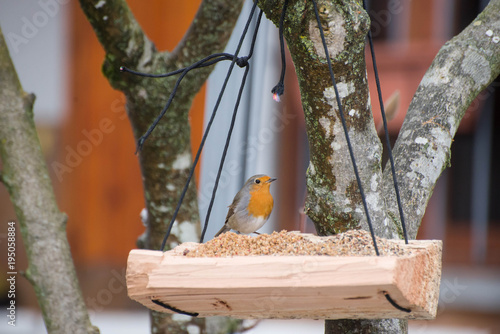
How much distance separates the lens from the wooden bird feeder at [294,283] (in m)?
1.27

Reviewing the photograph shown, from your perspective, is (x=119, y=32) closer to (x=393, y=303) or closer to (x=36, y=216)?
(x=36, y=216)

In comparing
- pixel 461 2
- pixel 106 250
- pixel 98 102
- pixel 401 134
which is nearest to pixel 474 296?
pixel 461 2

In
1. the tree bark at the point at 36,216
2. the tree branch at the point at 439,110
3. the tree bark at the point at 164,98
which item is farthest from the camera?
the tree bark at the point at 164,98

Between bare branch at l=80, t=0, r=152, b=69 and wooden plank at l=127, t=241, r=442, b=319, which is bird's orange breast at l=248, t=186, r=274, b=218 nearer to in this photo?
bare branch at l=80, t=0, r=152, b=69

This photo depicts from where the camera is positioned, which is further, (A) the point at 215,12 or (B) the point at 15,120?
(A) the point at 215,12

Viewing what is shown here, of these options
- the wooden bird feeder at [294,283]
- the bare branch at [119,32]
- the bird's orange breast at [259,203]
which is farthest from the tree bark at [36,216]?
the wooden bird feeder at [294,283]

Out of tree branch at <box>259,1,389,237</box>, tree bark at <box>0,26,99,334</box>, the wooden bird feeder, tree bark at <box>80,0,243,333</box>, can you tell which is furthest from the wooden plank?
tree bark at <box>80,0,243,333</box>

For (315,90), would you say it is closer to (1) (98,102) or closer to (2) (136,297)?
(2) (136,297)

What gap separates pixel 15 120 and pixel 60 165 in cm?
375

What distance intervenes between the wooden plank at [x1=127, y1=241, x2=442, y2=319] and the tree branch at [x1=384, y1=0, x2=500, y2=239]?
1.27ft

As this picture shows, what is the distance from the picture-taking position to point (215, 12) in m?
2.55

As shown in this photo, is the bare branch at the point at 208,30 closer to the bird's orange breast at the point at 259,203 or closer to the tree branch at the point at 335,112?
the bird's orange breast at the point at 259,203

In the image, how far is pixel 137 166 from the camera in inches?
229

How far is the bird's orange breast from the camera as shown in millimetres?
2395
